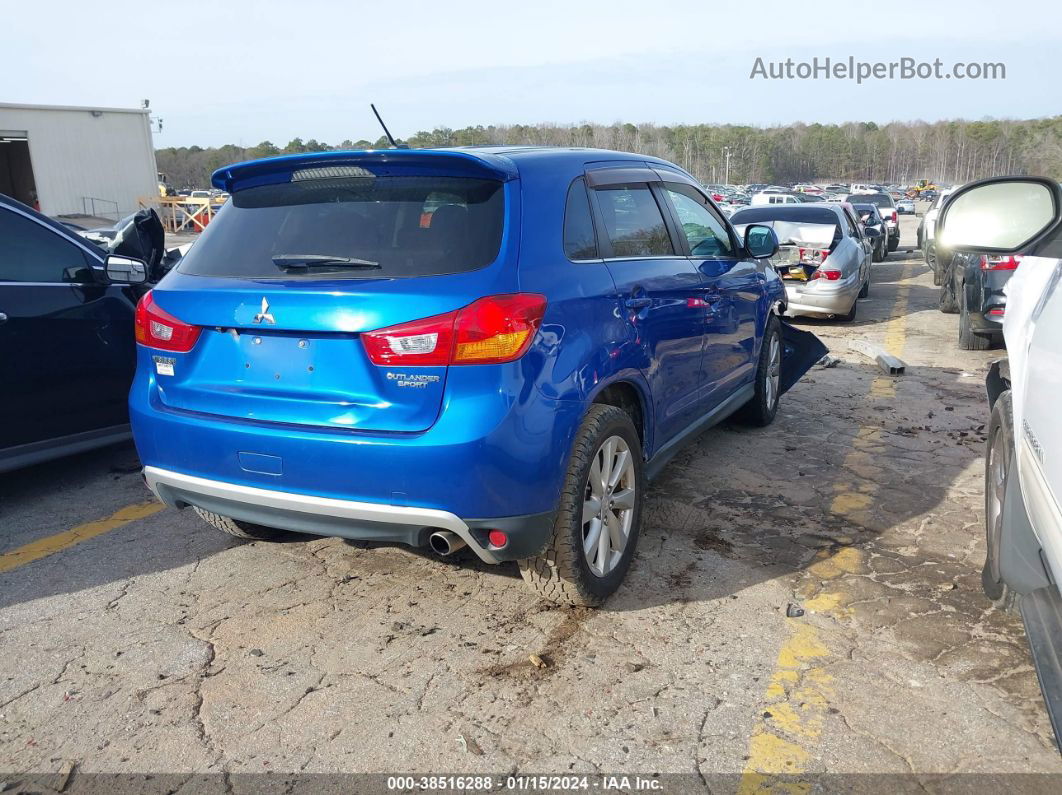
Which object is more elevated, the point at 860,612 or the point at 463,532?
the point at 463,532

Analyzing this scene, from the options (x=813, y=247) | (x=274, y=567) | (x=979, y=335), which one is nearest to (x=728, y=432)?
(x=274, y=567)

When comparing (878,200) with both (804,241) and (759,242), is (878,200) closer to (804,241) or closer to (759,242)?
(804,241)

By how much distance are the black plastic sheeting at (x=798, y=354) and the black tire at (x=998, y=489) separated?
119 inches

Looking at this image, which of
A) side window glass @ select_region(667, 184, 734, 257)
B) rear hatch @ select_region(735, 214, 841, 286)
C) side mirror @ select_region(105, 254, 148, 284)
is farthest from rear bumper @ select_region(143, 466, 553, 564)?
rear hatch @ select_region(735, 214, 841, 286)

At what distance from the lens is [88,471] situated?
17.0 feet

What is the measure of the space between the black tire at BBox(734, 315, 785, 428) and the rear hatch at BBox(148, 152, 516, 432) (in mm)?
3065

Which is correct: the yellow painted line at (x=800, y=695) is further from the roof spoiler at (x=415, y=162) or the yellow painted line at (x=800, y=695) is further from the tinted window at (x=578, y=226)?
the roof spoiler at (x=415, y=162)

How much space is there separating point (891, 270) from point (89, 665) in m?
19.0

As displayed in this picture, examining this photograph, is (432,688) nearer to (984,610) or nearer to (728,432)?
(984,610)

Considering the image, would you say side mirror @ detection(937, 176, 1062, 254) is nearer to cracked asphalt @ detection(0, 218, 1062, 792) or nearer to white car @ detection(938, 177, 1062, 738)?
white car @ detection(938, 177, 1062, 738)

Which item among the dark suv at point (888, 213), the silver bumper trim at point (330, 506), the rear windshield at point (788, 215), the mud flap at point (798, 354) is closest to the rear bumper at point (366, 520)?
the silver bumper trim at point (330, 506)

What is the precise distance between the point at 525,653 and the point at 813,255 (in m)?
9.00

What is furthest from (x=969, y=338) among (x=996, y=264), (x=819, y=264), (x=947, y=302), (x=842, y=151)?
(x=842, y=151)

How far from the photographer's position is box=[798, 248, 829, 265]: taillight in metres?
10.8
